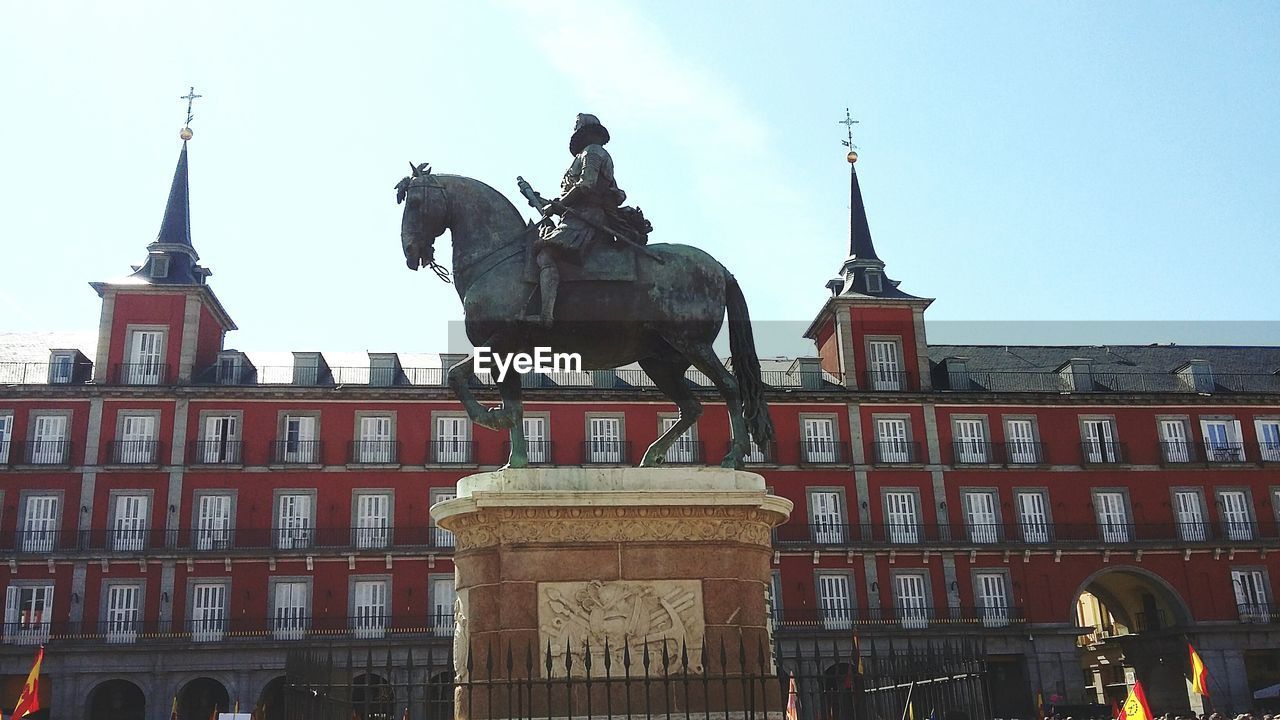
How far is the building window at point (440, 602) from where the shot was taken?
38219mm

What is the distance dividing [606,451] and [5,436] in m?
20.2

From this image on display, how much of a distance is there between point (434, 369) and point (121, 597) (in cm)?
1277

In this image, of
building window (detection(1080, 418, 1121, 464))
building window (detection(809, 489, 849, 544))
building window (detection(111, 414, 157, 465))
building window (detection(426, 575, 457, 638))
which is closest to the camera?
building window (detection(426, 575, 457, 638))

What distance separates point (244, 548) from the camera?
3816cm

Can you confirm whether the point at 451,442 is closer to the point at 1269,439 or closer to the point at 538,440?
the point at 538,440

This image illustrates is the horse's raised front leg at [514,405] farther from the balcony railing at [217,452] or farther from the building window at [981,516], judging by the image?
the building window at [981,516]

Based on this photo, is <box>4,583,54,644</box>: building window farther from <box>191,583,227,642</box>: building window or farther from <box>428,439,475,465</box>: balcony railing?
<box>428,439,475,465</box>: balcony railing

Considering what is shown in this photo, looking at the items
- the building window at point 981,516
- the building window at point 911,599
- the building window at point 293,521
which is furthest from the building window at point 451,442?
the building window at point 981,516

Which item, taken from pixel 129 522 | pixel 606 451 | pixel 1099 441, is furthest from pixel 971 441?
pixel 129 522

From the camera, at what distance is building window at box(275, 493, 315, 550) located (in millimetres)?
38719

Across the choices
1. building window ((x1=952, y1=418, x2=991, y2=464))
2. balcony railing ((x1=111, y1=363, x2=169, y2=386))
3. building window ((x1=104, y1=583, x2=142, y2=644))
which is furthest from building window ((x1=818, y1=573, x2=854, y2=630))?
balcony railing ((x1=111, y1=363, x2=169, y2=386))

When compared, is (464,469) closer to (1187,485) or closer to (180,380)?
(180,380)

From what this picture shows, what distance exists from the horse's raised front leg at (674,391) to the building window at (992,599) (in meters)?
34.4

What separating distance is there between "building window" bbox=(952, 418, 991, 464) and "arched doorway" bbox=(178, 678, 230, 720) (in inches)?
1051
